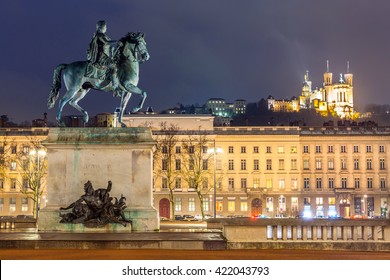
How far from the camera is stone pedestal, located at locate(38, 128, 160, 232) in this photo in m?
26.1

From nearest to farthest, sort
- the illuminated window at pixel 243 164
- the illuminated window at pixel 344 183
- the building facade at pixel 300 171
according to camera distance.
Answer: the building facade at pixel 300 171
the illuminated window at pixel 243 164
the illuminated window at pixel 344 183

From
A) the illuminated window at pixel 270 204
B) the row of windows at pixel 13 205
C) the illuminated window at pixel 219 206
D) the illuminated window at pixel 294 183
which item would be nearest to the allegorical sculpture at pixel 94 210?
the illuminated window at pixel 219 206

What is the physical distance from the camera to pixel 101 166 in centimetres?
2631

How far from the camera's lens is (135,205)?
26.1 metres

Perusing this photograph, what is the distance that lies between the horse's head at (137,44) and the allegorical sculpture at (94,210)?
15.3 feet

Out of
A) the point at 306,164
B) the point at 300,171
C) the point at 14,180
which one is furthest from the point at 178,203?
the point at 14,180

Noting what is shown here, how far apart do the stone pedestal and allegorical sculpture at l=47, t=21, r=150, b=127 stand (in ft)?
3.41

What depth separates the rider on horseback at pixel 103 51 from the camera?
88.2 ft

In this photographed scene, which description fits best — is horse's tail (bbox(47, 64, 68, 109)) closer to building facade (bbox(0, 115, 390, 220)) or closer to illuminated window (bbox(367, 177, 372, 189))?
building facade (bbox(0, 115, 390, 220))

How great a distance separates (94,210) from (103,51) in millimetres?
5393

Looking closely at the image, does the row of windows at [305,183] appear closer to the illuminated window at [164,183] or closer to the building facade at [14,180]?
the illuminated window at [164,183]

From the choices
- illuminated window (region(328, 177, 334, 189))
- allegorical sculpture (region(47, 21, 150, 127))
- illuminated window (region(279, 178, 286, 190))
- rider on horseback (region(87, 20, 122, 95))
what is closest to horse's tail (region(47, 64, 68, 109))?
allegorical sculpture (region(47, 21, 150, 127))

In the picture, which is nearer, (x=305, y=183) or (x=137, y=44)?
(x=137, y=44)

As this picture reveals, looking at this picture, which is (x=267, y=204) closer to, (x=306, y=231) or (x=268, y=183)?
(x=268, y=183)
